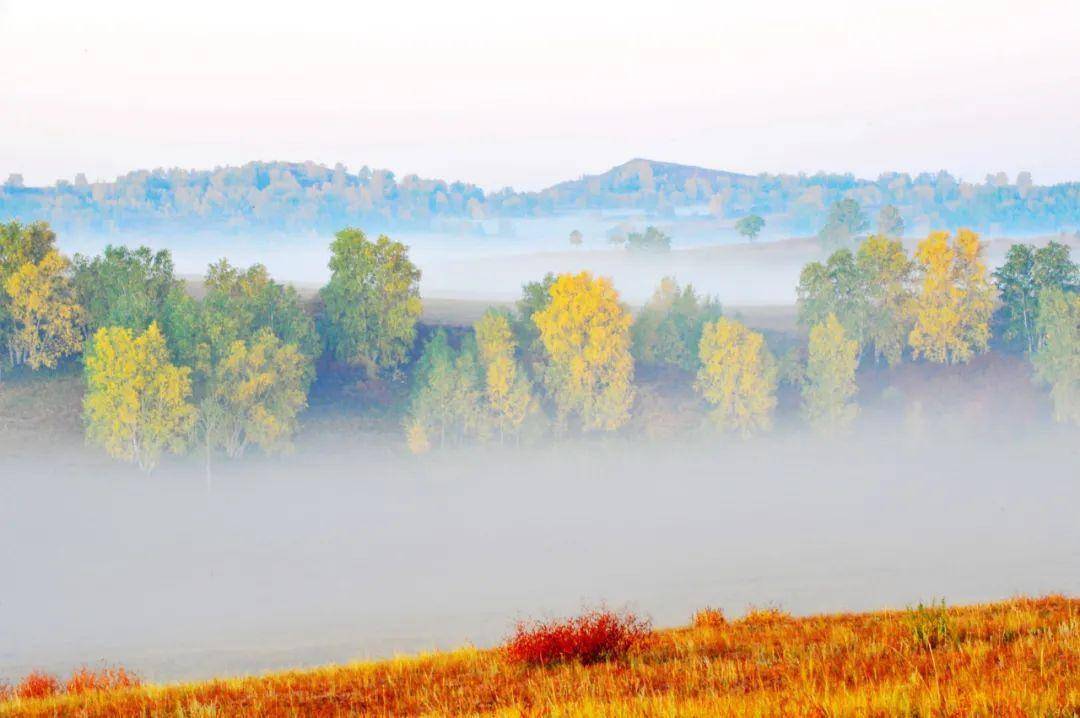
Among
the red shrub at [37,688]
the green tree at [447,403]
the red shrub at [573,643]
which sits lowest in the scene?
the green tree at [447,403]

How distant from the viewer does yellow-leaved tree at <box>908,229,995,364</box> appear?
125m

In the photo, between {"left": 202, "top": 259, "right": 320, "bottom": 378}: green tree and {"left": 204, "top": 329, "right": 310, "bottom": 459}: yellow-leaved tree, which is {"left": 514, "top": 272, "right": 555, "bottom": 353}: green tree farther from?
{"left": 204, "top": 329, "right": 310, "bottom": 459}: yellow-leaved tree

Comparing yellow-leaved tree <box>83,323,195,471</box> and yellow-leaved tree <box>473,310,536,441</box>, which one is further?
yellow-leaved tree <box>473,310,536,441</box>

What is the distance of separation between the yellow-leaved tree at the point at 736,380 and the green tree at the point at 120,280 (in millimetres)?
57168

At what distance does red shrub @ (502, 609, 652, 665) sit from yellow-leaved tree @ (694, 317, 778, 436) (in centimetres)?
9548

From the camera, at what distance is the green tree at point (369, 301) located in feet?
378

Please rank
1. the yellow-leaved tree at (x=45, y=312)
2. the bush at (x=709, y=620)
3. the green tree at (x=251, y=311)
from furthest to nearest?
the yellow-leaved tree at (x=45, y=312) → the green tree at (x=251, y=311) → the bush at (x=709, y=620)

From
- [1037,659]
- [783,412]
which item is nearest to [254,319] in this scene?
[783,412]

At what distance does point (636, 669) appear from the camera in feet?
57.8

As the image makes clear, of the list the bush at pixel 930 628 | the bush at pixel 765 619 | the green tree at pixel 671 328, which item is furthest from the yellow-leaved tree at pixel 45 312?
the bush at pixel 930 628

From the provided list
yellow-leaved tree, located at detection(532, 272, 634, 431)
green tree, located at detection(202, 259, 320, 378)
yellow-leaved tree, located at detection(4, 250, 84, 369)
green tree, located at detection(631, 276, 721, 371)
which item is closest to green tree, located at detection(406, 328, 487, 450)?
yellow-leaved tree, located at detection(532, 272, 634, 431)

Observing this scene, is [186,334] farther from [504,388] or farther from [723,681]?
[723,681]

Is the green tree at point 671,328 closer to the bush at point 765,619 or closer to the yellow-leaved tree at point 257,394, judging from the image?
the yellow-leaved tree at point 257,394

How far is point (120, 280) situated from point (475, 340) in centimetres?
3765
